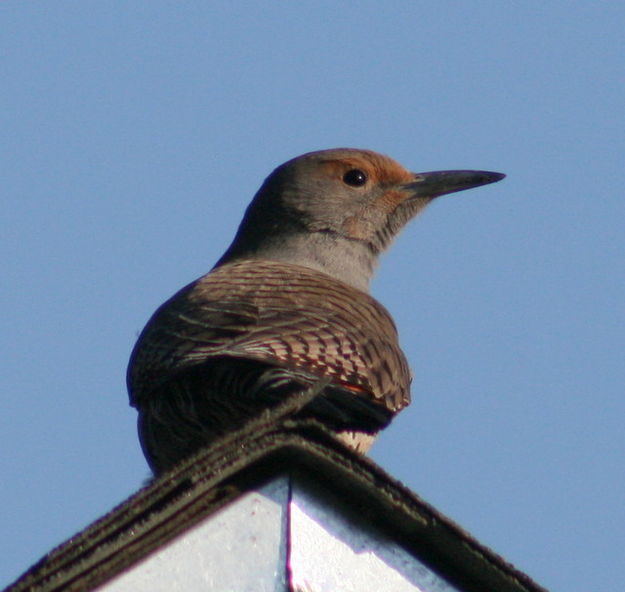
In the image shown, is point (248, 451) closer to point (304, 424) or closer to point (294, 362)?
point (304, 424)

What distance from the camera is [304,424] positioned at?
3271mm

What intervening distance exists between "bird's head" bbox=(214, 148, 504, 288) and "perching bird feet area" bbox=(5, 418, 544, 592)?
618cm

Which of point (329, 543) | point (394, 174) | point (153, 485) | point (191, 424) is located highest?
point (394, 174)

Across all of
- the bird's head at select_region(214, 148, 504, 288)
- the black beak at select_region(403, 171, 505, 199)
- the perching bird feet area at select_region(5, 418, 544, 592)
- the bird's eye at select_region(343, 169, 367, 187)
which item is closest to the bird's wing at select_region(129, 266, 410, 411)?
the bird's head at select_region(214, 148, 504, 288)

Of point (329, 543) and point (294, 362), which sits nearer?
point (329, 543)

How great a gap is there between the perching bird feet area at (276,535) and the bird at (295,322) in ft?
0.67

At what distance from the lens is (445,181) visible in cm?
1031

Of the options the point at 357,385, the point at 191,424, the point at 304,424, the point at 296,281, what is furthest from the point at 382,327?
the point at 304,424

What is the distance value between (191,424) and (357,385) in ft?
2.87

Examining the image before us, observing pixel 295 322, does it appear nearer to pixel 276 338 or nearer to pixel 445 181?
pixel 276 338

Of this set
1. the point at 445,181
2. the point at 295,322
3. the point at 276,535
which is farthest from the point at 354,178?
the point at 276,535

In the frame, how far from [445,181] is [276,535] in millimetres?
7415

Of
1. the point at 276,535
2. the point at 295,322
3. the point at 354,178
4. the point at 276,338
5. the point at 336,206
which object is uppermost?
the point at 354,178

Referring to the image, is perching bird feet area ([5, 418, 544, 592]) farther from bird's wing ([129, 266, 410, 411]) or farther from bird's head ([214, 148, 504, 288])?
bird's head ([214, 148, 504, 288])
